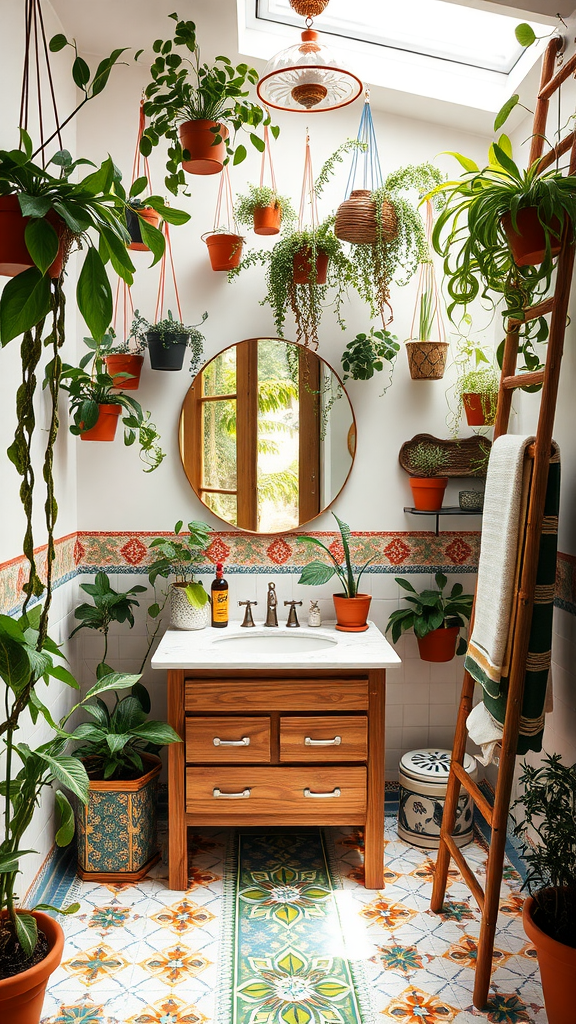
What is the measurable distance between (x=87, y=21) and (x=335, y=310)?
4.54 ft

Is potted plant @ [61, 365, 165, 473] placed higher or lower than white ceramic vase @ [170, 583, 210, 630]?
higher

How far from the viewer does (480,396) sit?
3170 millimetres

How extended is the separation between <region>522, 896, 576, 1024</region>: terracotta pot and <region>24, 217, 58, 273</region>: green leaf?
192cm

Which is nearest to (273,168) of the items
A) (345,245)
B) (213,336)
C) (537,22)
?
(345,245)

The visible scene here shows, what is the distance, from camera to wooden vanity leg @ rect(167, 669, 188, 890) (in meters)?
2.78

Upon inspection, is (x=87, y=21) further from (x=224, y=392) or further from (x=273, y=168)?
(x=224, y=392)

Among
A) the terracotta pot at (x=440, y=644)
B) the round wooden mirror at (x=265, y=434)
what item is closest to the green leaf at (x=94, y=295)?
the round wooden mirror at (x=265, y=434)

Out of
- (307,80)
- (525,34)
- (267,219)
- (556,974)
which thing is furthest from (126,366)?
(556,974)

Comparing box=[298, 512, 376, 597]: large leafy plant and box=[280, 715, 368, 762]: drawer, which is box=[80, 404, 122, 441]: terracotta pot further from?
box=[280, 715, 368, 762]: drawer

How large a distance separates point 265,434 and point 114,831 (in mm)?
1614

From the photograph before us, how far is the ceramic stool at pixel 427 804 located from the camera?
3047mm

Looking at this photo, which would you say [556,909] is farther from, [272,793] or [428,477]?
[428,477]

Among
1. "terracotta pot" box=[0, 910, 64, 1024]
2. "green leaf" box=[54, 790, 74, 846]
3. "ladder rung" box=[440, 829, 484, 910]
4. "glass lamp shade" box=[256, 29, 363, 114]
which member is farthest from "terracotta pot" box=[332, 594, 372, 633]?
"glass lamp shade" box=[256, 29, 363, 114]

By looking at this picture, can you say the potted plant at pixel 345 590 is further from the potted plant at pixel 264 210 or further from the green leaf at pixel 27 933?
the green leaf at pixel 27 933
